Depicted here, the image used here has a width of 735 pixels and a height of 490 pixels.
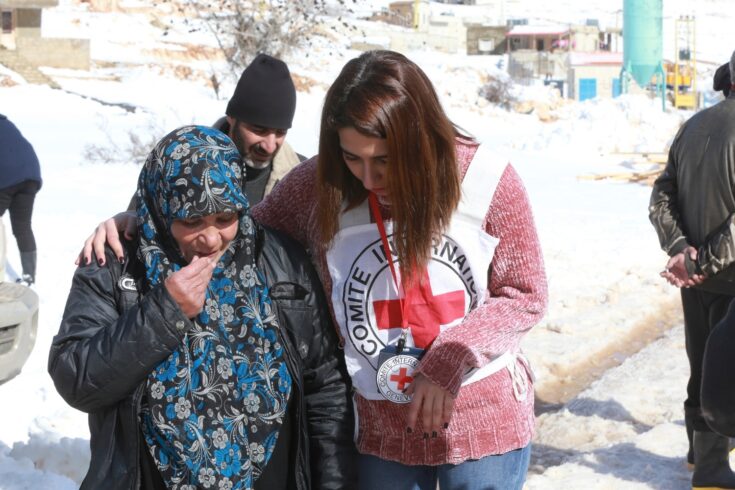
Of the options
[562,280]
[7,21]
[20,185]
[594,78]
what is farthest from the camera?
[594,78]

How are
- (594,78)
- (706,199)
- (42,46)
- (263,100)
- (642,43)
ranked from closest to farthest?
(263,100) < (706,199) < (42,46) < (642,43) < (594,78)

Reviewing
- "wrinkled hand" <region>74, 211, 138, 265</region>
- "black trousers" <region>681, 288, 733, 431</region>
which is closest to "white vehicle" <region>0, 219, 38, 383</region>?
"wrinkled hand" <region>74, 211, 138, 265</region>

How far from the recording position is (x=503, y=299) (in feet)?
8.89

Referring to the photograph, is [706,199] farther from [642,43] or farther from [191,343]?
[642,43]

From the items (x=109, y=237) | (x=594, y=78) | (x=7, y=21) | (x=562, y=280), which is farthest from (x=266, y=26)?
(x=594, y=78)

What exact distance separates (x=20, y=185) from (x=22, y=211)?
0.27 meters

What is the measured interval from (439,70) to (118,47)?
13.7 meters

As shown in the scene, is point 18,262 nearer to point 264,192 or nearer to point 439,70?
point 264,192

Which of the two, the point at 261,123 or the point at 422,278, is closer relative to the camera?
the point at 422,278

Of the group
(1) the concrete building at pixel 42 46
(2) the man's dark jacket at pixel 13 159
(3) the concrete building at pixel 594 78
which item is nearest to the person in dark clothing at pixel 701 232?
(2) the man's dark jacket at pixel 13 159

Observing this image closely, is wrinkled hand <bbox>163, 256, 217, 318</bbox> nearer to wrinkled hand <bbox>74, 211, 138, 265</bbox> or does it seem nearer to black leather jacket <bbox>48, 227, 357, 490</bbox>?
black leather jacket <bbox>48, 227, 357, 490</bbox>

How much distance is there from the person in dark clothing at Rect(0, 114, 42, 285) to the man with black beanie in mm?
4967

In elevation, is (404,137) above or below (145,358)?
above

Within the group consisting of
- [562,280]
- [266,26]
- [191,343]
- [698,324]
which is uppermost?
[266,26]
